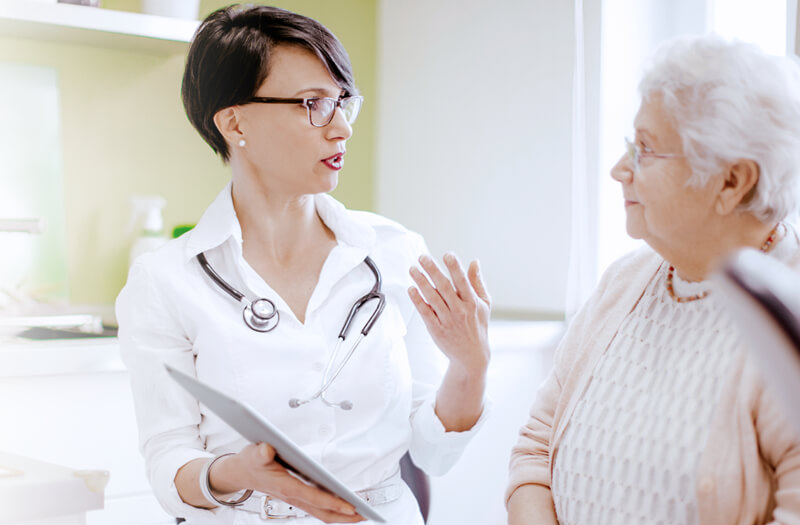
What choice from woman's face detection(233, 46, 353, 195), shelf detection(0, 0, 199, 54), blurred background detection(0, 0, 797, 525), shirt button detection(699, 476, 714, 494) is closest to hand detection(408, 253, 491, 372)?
woman's face detection(233, 46, 353, 195)

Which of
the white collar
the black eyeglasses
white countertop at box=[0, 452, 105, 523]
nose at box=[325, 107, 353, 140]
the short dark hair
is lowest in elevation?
white countertop at box=[0, 452, 105, 523]

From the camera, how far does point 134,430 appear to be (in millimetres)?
1581

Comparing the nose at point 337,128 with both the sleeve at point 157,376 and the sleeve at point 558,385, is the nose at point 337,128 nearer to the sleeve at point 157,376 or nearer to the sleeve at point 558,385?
the sleeve at point 157,376

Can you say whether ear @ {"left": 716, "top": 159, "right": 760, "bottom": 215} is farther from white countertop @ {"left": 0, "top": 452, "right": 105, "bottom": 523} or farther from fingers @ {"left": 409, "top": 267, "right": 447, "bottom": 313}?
white countertop @ {"left": 0, "top": 452, "right": 105, "bottom": 523}

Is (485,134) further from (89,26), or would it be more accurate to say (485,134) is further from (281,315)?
(281,315)

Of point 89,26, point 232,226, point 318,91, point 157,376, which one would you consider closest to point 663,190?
point 318,91

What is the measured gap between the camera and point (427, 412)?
1249mm

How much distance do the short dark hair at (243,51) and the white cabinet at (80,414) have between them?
1.93ft

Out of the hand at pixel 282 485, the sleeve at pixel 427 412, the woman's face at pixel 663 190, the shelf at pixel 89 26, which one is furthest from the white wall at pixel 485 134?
the hand at pixel 282 485

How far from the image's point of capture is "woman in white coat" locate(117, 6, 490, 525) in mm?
1158

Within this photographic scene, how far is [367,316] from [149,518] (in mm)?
694

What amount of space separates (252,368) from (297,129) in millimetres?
381

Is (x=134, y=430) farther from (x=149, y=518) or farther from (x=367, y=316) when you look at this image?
(x=367, y=316)

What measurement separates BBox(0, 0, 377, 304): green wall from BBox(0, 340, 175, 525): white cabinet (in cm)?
61
